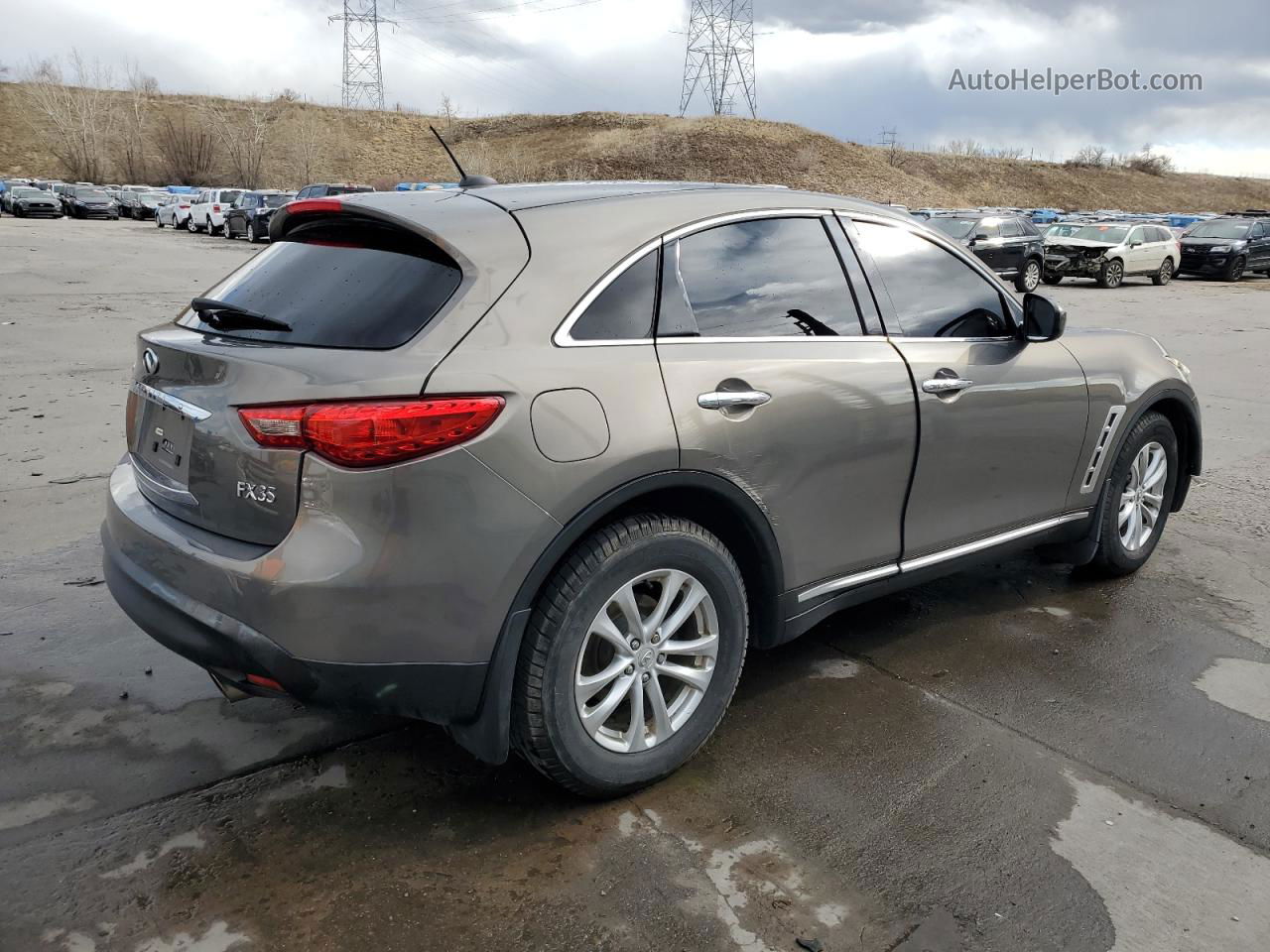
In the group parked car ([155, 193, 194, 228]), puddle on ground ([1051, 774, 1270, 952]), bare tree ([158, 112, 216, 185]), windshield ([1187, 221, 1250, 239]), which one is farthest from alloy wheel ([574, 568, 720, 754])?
bare tree ([158, 112, 216, 185])

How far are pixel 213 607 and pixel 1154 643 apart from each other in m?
3.60

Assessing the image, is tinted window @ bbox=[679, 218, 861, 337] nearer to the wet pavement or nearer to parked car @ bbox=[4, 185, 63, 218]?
the wet pavement

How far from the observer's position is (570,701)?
8.93 ft

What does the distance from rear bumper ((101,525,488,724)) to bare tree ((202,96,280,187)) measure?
8322 cm

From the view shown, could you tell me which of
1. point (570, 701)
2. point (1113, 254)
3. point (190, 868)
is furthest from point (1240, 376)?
point (1113, 254)

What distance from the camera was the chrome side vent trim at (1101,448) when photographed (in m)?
4.36

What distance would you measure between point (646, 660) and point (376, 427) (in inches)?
40.8

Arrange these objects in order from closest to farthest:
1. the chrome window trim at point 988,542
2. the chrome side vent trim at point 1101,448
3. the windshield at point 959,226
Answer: the chrome window trim at point 988,542 → the chrome side vent trim at point 1101,448 → the windshield at point 959,226

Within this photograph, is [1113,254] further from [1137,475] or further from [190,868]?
[190,868]

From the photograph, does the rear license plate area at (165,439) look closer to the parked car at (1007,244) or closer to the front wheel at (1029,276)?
the parked car at (1007,244)

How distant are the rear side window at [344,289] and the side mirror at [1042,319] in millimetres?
2366

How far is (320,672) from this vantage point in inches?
97.7

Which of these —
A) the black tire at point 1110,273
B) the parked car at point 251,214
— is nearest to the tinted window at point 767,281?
the black tire at point 1110,273

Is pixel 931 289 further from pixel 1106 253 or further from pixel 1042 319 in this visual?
pixel 1106 253
